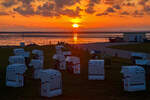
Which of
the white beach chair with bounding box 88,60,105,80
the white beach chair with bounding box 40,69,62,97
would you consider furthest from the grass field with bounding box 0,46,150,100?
the white beach chair with bounding box 88,60,105,80

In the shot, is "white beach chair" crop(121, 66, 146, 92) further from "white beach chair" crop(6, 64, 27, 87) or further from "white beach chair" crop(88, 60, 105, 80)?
"white beach chair" crop(6, 64, 27, 87)

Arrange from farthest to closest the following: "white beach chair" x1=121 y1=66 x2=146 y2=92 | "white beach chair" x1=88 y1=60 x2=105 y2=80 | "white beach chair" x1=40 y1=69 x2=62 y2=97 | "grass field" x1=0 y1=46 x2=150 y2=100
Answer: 1. "white beach chair" x1=88 y1=60 x2=105 y2=80
2. "white beach chair" x1=121 y1=66 x2=146 y2=92
3. "grass field" x1=0 y1=46 x2=150 y2=100
4. "white beach chair" x1=40 y1=69 x2=62 y2=97

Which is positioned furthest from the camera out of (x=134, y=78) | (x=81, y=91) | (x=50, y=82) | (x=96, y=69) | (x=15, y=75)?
(x=96, y=69)

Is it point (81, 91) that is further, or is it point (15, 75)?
point (15, 75)

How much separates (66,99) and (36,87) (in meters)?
3.04

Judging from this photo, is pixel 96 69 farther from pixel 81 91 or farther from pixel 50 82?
pixel 50 82

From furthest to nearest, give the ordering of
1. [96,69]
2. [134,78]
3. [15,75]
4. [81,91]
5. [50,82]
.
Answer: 1. [96,69]
2. [15,75]
3. [81,91]
4. [134,78]
5. [50,82]

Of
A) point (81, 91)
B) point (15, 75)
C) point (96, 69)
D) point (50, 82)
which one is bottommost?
point (81, 91)

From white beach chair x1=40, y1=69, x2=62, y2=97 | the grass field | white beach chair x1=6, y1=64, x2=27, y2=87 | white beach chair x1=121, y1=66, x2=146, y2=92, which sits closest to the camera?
white beach chair x1=40, y1=69, x2=62, y2=97

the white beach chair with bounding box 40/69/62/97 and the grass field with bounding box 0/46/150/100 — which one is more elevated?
the white beach chair with bounding box 40/69/62/97

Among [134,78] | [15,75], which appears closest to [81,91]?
[134,78]

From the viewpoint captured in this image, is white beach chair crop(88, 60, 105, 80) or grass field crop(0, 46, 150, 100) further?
white beach chair crop(88, 60, 105, 80)

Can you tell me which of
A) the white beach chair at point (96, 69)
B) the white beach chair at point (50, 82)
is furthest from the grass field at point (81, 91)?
the white beach chair at point (96, 69)

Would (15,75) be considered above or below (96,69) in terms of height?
below
